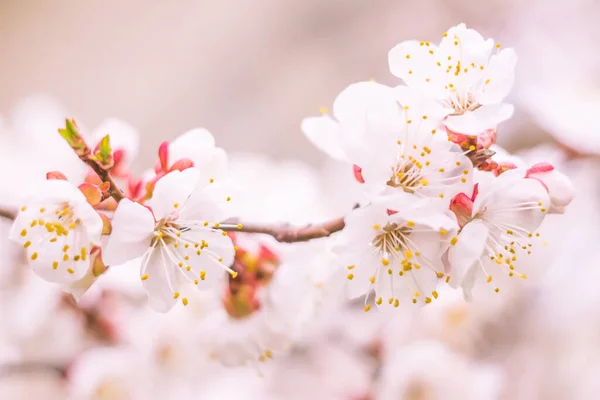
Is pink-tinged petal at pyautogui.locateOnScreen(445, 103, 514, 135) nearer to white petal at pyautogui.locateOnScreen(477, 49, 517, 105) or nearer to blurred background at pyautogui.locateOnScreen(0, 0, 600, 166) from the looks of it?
white petal at pyautogui.locateOnScreen(477, 49, 517, 105)

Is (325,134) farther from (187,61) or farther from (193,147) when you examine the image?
(187,61)

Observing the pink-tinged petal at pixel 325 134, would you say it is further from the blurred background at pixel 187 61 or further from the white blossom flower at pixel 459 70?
the blurred background at pixel 187 61

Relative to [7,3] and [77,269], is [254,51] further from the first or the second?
[77,269]

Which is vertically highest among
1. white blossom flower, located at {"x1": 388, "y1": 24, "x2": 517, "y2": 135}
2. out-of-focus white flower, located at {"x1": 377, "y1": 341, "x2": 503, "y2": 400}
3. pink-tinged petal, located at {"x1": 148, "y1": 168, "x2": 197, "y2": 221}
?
white blossom flower, located at {"x1": 388, "y1": 24, "x2": 517, "y2": 135}

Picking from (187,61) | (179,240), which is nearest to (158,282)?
(179,240)

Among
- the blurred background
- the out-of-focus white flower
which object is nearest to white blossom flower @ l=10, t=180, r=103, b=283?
the out-of-focus white flower

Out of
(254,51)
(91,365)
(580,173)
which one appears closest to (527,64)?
(580,173)
